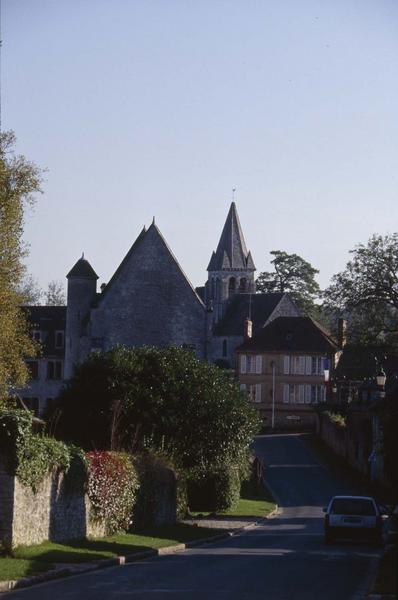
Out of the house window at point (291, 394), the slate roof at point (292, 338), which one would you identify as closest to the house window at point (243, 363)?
the slate roof at point (292, 338)

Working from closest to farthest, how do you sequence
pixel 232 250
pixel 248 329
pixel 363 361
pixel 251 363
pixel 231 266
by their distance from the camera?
pixel 363 361 → pixel 251 363 → pixel 248 329 → pixel 231 266 → pixel 232 250

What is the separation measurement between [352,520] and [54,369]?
69461 millimetres

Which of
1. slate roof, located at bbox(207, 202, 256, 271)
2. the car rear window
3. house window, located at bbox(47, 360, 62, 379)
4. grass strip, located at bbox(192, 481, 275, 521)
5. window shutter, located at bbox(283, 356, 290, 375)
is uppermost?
slate roof, located at bbox(207, 202, 256, 271)

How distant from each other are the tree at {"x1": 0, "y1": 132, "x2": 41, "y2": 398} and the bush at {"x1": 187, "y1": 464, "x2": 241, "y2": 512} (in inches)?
368

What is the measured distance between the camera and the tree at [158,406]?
144 feet

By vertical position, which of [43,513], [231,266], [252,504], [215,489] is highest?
Result: [231,266]

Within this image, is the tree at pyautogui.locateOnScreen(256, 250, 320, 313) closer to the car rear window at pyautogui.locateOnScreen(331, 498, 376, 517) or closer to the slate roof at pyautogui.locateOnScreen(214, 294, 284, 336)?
the slate roof at pyautogui.locateOnScreen(214, 294, 284, 336)

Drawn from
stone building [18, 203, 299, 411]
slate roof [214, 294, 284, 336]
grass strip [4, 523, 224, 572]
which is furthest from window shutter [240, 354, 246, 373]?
grass strip [4, 523, 224, 572]

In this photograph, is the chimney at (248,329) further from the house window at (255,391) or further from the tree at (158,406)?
the tree at (158,406)

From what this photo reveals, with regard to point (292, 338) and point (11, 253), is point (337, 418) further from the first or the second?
point (11, 253)

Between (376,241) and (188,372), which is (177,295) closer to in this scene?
(376,241)

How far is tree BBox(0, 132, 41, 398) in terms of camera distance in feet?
132

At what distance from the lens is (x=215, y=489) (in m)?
48.1

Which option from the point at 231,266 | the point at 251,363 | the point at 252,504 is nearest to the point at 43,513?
the point at 252,504
